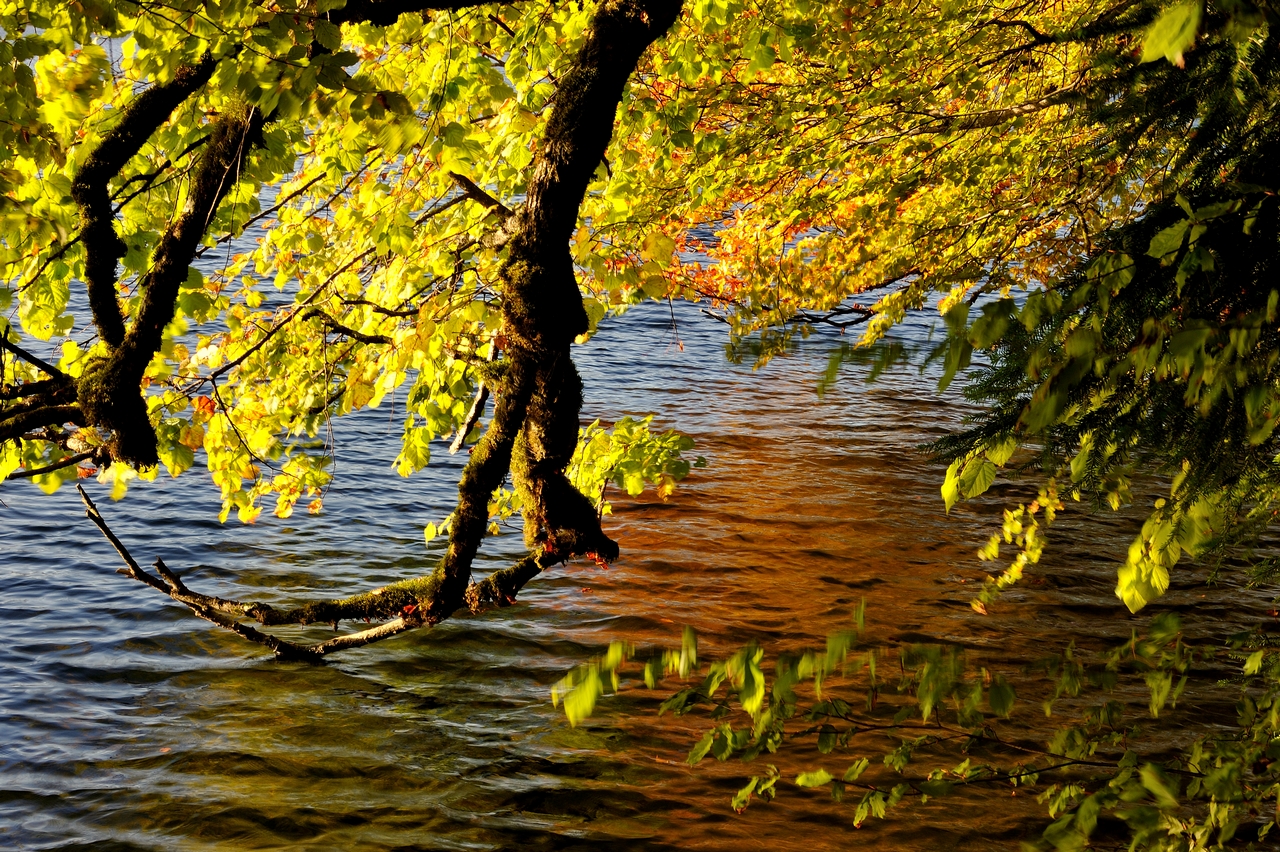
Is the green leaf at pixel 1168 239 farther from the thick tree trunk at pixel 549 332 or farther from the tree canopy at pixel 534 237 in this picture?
the thick tree trunk at pixel 549 332

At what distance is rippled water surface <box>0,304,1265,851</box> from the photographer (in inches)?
286

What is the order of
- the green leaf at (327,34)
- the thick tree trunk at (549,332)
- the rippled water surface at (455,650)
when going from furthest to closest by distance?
the rippled water surface at (455,650) → the thick tree trunk at (549,332) → the green leaf at (327,34)

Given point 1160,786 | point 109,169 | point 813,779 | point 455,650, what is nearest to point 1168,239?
point 1160,786

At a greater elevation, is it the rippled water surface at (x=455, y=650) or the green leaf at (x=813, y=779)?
the green leaf at (x=813, y=779)

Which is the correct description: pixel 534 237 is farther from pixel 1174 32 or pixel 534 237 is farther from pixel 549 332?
pixel 1174 32

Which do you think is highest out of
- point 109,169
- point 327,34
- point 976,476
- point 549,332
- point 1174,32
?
point 327,34

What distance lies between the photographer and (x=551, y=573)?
38.8 ft

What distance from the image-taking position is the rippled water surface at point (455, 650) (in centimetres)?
727

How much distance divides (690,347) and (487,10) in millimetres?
16462

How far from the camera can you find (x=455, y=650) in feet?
32.6

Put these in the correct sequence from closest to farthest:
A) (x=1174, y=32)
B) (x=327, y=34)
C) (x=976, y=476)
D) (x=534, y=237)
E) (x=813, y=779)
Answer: (x=1174, y=32) → (x=813, y=779) → (x=976, y=476) → (x=327, y=34) → (x=534, y=237)

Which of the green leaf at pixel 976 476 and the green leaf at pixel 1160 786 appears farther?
the green leaf at pixel 976 476

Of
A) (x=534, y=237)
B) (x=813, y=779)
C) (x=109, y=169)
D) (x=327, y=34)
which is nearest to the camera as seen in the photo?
(x=813, y=779)

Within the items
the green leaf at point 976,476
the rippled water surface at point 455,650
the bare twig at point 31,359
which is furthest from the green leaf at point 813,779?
the rippled water surface at point 455,650
